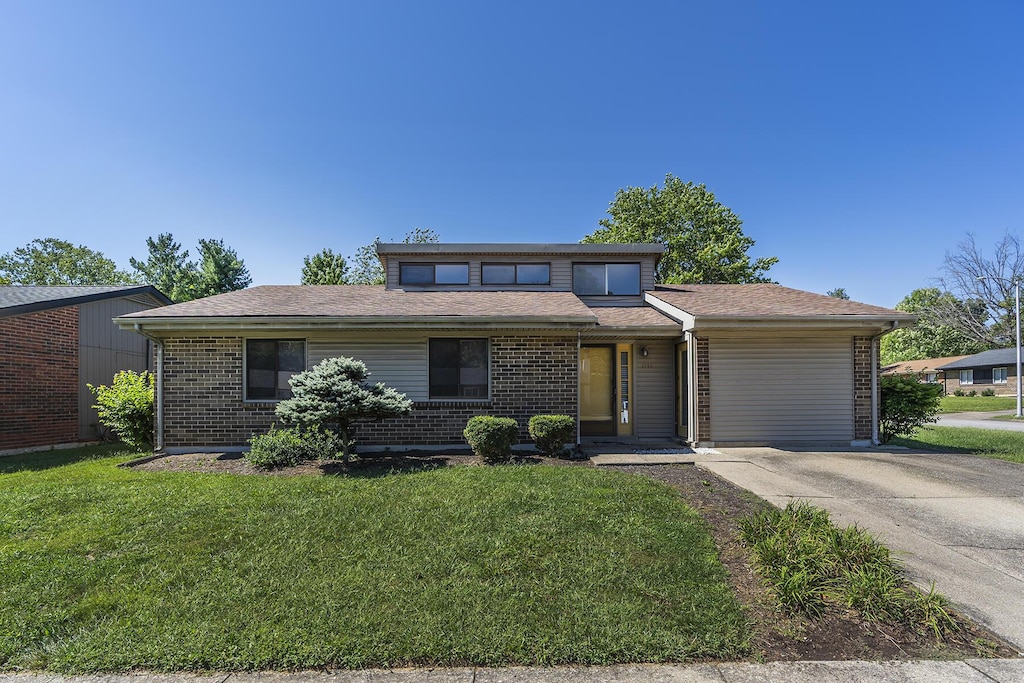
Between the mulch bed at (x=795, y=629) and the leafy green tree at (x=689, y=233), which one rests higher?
the leafy green tree at (x=689, y=233)

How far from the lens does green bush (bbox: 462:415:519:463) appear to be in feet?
24.8

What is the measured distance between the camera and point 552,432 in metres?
8.02

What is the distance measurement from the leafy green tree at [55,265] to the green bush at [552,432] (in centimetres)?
4812

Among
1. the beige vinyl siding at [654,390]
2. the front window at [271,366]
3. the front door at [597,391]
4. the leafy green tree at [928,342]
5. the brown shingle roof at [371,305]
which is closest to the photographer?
the brown shingle roof at [371,305]

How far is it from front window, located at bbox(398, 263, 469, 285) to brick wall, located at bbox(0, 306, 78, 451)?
825 cm

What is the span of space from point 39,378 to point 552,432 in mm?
12085

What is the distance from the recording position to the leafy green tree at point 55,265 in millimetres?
37031

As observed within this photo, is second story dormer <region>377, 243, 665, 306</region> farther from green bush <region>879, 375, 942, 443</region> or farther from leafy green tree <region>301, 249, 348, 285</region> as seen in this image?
leafy green tree <region>301, 249, 348, 285</region>

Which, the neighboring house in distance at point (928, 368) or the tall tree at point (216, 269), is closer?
the tall tree at point (216, 269)

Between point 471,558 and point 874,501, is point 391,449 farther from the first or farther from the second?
point 874,501

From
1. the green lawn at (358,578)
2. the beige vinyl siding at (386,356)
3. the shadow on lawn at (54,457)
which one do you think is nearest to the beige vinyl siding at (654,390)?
the green lawn at (358,578)

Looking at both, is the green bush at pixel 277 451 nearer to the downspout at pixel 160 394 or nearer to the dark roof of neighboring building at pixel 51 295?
the downspout at pixel 160 394

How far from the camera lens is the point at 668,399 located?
10617 mm

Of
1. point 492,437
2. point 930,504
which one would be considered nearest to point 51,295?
point 492,437
